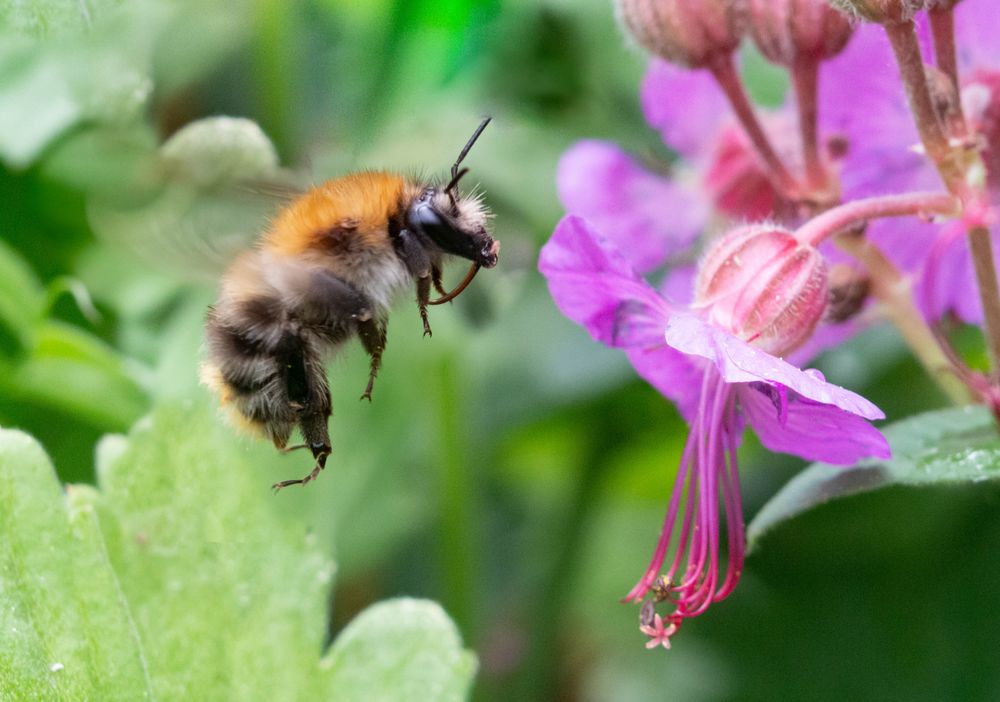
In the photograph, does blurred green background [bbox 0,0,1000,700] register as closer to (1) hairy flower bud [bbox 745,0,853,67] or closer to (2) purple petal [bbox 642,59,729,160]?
(2) purple petal [bbox 642,59,729,160]

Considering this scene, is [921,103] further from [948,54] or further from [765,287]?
[765,287]

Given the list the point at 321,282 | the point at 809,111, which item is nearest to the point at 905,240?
the point at 809,111

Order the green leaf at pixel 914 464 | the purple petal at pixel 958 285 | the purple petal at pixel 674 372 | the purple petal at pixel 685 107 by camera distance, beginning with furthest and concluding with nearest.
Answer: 1. the purple petal at pixel 685 107
2. the purple petal at pixel 958 285
3. the purple petal at pixel 674 372
4. the green leaf at pixel 914 464

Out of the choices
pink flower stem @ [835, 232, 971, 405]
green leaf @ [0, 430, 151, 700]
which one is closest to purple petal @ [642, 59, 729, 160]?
pink flower stem @ [835, 232, 971, 405]

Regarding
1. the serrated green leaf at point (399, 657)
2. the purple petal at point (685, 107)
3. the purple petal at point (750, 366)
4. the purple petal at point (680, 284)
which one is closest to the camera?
the purple petal at point (750, 366)

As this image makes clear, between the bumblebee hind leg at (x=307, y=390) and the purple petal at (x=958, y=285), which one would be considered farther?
the purple petal at (x=958, y=285)

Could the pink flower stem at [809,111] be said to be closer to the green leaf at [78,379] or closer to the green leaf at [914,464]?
the green leaf at [914,464]

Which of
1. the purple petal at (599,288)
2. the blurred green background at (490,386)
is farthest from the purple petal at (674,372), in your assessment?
the blurred green background at (490,386)
